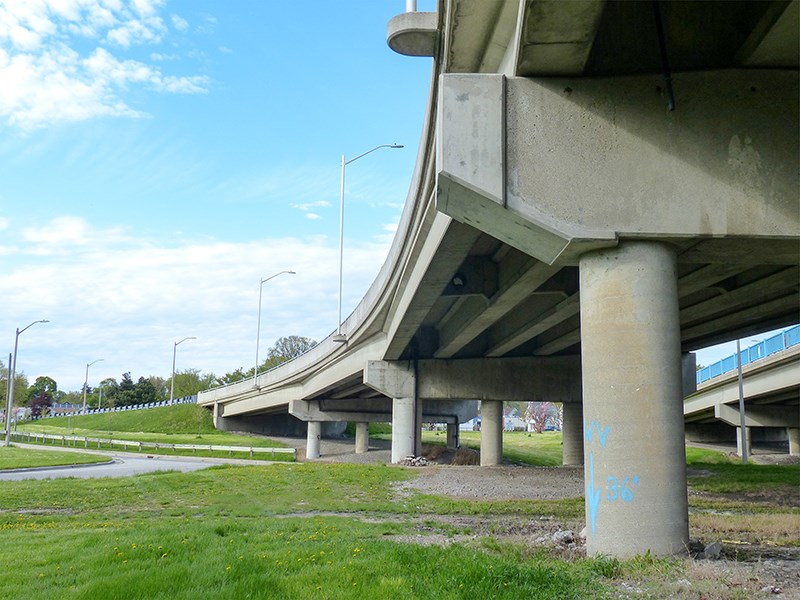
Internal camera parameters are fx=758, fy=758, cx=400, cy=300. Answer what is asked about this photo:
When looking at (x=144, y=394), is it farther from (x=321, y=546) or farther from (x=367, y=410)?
(x=321, y=546)

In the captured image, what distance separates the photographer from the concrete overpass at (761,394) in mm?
40375

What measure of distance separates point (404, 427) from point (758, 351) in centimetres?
2310

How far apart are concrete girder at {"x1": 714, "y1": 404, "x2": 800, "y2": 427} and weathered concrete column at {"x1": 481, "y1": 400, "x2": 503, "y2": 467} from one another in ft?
74.1

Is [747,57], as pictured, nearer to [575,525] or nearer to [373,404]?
[575,525]

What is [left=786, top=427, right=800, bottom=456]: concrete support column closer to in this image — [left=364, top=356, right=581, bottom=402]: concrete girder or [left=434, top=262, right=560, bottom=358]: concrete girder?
[left=364, top=356, right=581, bottom=402]: concrete girder

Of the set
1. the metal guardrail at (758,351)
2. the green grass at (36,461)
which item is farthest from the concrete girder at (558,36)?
the metal guardrail at (758,351)

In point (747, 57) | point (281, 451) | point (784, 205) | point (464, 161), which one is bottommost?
point (281, 451)

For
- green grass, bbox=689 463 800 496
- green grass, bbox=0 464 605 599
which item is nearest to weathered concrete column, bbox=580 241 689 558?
green grass, bbox=0 464 605 599

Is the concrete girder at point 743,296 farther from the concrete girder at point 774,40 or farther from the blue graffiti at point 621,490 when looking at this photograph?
the blue graffiti at point 621,490

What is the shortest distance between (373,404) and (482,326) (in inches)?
1257

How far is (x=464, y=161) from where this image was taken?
29.6 ft

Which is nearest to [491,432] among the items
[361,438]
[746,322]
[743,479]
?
[743,479]

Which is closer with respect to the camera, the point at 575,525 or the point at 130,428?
the point at 575,525

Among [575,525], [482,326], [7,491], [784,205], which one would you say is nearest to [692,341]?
[482,326]
